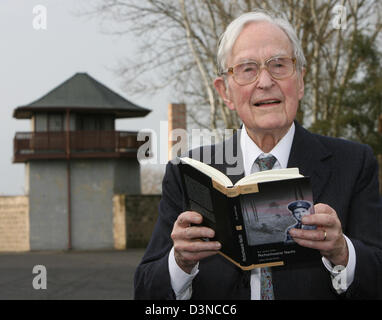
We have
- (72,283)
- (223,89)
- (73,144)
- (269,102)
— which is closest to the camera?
(269,102)

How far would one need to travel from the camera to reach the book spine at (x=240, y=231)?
2248 millimetres

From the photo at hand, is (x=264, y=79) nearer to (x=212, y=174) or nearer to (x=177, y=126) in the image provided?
(x=212, y=174)

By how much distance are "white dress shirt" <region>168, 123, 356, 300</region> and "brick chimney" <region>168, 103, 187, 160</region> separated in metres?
15.1

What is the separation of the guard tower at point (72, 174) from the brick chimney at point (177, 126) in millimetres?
10260

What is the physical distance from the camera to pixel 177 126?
69.8 feet

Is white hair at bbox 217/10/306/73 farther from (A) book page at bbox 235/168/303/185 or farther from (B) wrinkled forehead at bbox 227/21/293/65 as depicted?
(A) book page at bbox 235/168/303/185

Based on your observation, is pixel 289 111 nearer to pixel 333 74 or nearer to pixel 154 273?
pixel 154 273

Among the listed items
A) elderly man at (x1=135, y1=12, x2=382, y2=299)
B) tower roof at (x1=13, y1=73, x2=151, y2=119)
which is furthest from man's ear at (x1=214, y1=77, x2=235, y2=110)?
tower roof at (x1=13, y1=73, x2=151, y2=119)

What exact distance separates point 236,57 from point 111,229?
29.7m

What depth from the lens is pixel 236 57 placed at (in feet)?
8.87

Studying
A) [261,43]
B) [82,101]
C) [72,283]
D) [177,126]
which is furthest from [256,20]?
[82,101]

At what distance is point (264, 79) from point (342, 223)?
0.69m

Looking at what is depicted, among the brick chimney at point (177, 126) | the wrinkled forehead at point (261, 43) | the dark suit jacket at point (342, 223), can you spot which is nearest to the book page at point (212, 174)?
the dark suit jacket at point (342, 223)

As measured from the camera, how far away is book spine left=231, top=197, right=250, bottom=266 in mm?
2248
